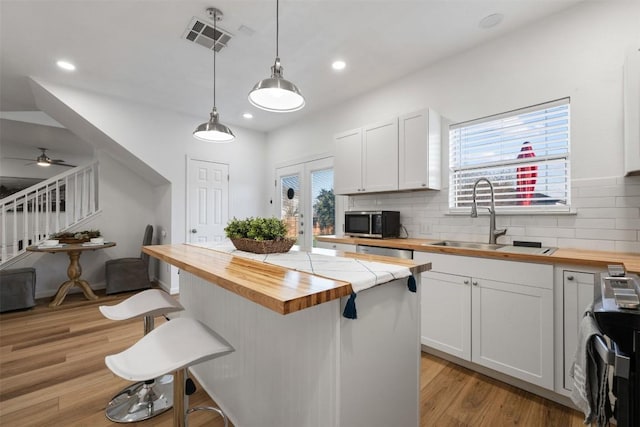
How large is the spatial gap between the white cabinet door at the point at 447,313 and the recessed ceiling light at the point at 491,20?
210cm

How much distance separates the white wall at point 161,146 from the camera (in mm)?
3574

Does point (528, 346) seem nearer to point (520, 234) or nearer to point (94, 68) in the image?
point (520, 234)

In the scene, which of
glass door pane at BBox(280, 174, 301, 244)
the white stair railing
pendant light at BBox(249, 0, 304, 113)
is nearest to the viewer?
pendant light at BBox(249, 0, 304, 113)

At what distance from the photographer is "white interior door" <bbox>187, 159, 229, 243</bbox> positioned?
443cm

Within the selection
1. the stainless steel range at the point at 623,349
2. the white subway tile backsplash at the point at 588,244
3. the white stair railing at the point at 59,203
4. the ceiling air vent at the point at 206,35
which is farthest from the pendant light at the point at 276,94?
the white stair railing at the point at 59,203

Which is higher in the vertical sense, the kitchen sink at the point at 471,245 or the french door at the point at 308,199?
the french door at the point at 308,199

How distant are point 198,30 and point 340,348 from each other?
277cm

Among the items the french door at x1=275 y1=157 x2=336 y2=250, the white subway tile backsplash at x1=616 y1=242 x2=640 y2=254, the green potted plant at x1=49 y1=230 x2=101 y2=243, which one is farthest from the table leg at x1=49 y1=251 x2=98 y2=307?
the white subway tile backsplash at x1=616 y1=242 x2=640 y2=254

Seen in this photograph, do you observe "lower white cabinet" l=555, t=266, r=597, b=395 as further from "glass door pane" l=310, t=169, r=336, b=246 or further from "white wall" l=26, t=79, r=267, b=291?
"white wall" l=26, t=79, r=267, b=291

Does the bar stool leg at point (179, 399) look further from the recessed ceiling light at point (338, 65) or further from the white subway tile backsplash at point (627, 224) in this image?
the recessed ceiling light at point (338, 65)

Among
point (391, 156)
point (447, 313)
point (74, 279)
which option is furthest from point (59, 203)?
point (447, 313)

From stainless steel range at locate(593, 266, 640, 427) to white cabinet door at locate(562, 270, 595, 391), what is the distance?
45.8 inches

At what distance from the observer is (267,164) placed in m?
5.32

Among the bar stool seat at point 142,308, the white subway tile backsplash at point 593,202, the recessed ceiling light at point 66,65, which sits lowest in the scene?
the bar stool seat at point 142,308
